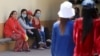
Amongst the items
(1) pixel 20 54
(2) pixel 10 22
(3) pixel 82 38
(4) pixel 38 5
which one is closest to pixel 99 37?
(3) pixel 82 38

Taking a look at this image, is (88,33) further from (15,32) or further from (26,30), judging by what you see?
(26,30)

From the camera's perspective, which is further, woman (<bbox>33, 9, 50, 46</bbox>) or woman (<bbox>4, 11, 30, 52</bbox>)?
woman (<bbox>33, 9, 50, 46</bbox>)

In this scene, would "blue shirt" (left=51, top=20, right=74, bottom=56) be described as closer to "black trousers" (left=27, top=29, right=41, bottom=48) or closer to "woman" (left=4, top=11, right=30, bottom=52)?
"woman" (left=4, top=11, right=30, bottom=52)

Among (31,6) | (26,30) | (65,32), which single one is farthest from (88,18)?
(31,6)

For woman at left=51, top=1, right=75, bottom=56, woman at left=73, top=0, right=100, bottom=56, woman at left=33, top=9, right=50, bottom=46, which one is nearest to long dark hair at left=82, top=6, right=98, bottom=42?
woman at left=73, top=0, right=100, bottom=56

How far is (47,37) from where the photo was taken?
15406 millimetres

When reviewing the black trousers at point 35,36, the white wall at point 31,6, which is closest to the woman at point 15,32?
the white wall at point 31,6

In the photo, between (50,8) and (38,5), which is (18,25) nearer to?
(38,5)

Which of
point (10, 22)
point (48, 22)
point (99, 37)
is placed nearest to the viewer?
point (99, 37)

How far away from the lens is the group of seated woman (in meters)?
13.7

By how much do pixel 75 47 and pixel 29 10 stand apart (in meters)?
10.1

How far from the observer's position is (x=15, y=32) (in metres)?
13.7

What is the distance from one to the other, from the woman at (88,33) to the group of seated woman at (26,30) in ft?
27.2

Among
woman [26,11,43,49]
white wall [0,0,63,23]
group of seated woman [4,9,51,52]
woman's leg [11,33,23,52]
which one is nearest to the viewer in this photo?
woman's leg [11,33,23,52]
